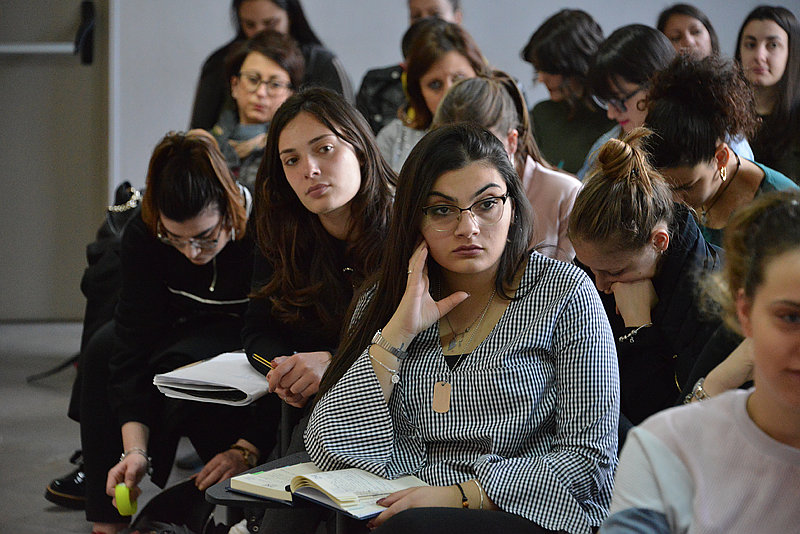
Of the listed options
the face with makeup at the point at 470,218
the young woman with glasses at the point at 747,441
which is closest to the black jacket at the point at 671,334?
the face with makeup at the point at 470,218

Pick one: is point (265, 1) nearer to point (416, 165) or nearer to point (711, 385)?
point (416, 165)

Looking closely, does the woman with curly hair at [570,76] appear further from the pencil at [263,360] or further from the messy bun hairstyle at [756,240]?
the messy bun hairstyle at [756,240]

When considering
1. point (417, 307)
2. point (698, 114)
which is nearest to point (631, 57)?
point (698, 114)

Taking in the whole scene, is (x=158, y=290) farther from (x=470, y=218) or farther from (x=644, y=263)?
(x=644, y=263)

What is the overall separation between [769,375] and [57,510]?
2.21 m

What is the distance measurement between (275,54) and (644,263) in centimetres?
192

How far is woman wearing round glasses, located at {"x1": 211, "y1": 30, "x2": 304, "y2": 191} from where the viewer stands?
3158 millimetres

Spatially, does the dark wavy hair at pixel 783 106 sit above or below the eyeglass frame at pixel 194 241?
above

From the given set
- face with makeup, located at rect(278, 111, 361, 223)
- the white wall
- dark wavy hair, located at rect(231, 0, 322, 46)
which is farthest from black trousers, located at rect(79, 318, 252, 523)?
the white wall

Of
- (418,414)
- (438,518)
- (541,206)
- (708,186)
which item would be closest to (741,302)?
(438,518)

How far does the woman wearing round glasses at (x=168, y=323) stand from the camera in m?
2.28

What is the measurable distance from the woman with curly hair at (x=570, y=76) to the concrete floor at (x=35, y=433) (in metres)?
1.71

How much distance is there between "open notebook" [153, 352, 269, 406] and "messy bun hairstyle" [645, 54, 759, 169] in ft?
3.20

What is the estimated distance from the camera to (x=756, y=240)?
107cm
